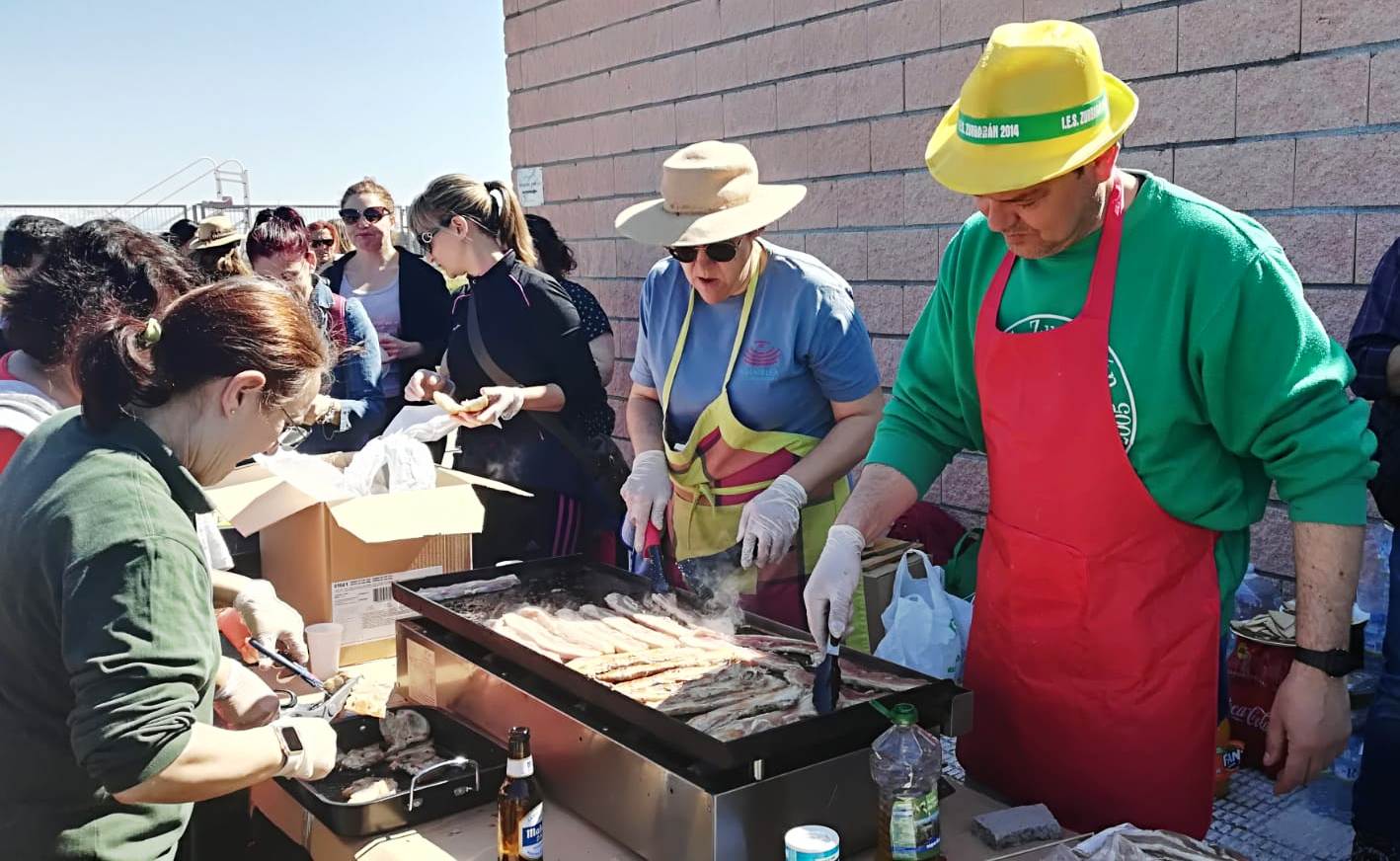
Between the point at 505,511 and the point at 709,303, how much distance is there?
1.01m

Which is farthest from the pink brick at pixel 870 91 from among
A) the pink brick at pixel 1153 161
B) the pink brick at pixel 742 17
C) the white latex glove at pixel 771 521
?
the white latex glove at pixel 771 521

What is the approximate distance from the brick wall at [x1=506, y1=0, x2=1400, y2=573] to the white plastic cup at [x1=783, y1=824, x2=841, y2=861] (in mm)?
2646

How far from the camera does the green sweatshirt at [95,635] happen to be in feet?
5.34

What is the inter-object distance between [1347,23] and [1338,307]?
876mm

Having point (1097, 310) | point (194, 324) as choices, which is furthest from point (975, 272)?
point (194, 324)

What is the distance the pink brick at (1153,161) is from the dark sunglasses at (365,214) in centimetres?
362

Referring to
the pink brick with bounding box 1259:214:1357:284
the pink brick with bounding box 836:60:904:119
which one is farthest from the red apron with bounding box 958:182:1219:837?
the pink brick with bounding box 836:60:904:119

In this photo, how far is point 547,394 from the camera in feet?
13.3

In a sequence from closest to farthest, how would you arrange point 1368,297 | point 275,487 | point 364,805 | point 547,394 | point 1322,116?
point 364,805 < point 1368,297 < point 275,487 < point 1322,116 < point 547,394

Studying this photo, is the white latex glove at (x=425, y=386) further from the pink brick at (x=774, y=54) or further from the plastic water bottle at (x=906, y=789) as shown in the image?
the plastic water bottle at (x=906, y=789)

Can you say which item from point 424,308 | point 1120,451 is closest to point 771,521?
point 1120,451

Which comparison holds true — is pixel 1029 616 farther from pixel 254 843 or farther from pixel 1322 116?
pixel 1322 116

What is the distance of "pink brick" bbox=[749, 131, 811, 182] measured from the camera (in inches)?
213

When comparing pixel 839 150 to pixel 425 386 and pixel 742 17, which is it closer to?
pixel 742 17
